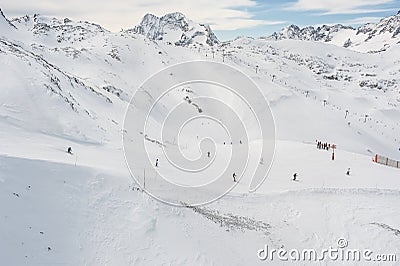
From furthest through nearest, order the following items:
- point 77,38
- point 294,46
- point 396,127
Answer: point 294,46 → point 77,38 → point 396,127

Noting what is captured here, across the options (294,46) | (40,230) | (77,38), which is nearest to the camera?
(40,230)

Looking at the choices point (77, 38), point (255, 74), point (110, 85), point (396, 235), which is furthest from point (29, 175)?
point (77, 38)

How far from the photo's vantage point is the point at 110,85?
202 feet

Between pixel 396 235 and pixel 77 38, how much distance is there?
100 m

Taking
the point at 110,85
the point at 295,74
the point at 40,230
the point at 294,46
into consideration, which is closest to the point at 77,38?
the point at 110,85

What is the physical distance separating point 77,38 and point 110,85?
49933mm

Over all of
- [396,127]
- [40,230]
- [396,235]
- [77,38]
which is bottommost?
[396,127]

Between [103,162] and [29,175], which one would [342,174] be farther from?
[29,175]

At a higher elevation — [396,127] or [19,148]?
[19,148]

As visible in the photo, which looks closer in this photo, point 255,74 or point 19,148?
point 19,148

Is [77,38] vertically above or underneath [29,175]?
above

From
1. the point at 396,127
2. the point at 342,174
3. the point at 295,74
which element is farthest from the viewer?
the point at 295,74

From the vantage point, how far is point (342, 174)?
3011cm

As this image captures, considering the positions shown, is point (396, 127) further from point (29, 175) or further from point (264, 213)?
point (29, 175)
